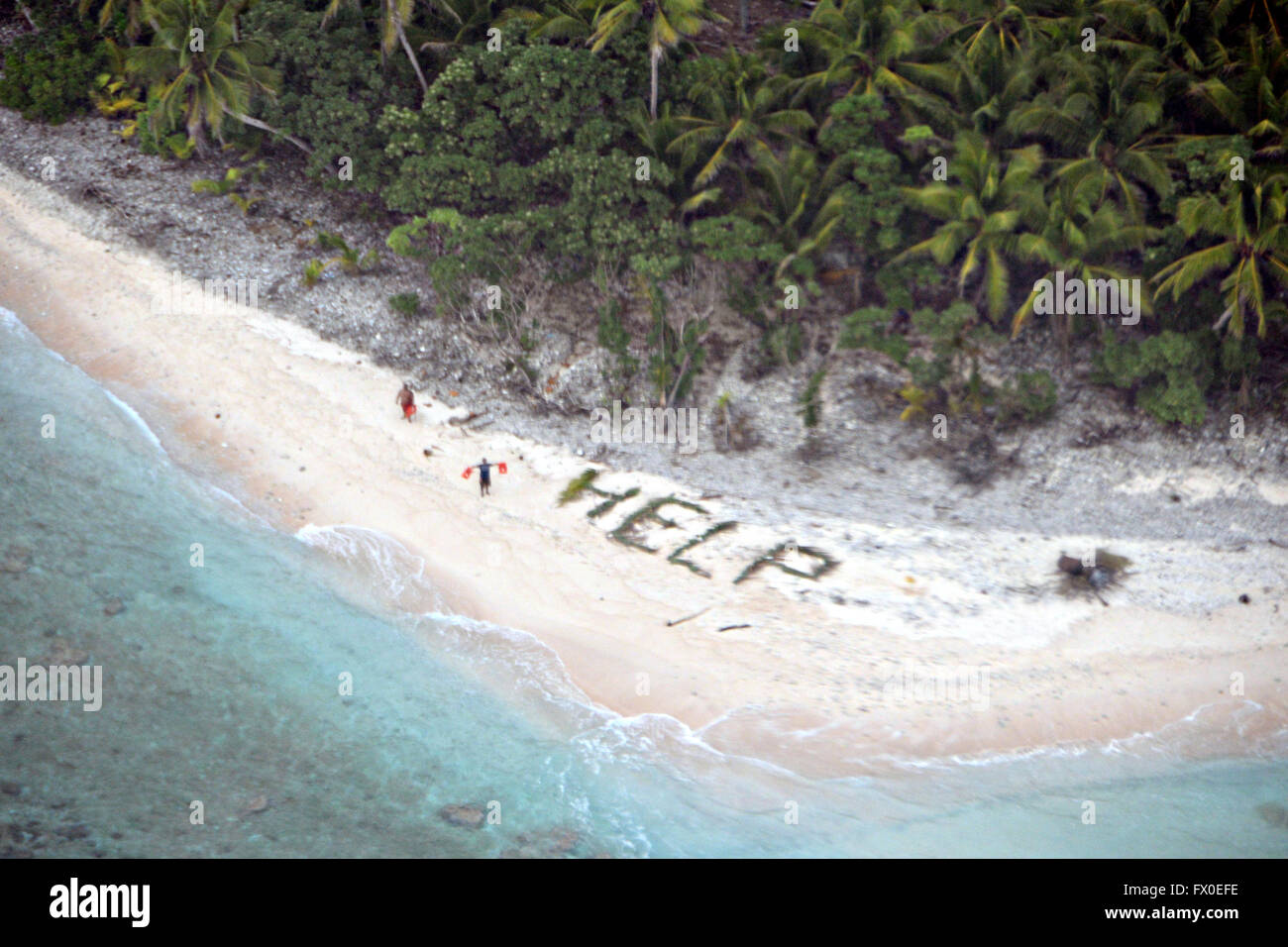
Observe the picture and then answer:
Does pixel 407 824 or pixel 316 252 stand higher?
pixel 316 252

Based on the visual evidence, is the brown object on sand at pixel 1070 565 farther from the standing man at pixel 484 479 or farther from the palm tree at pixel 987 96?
the standing man at pixel 484 479

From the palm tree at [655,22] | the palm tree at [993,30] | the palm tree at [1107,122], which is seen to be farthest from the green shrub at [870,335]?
the palm tree at [655,22]

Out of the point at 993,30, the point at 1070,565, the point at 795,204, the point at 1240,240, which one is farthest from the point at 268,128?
the point at 1240,240

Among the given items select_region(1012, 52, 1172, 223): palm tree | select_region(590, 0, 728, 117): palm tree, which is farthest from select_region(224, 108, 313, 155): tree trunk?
select_region(1012, 52, 1172, 223): palm tree

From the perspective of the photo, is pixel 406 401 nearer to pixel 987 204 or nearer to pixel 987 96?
pixel 987 204

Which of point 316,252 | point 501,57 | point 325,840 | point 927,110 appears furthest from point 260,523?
point 927,110

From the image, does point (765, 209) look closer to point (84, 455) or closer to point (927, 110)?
point (927, 110)
